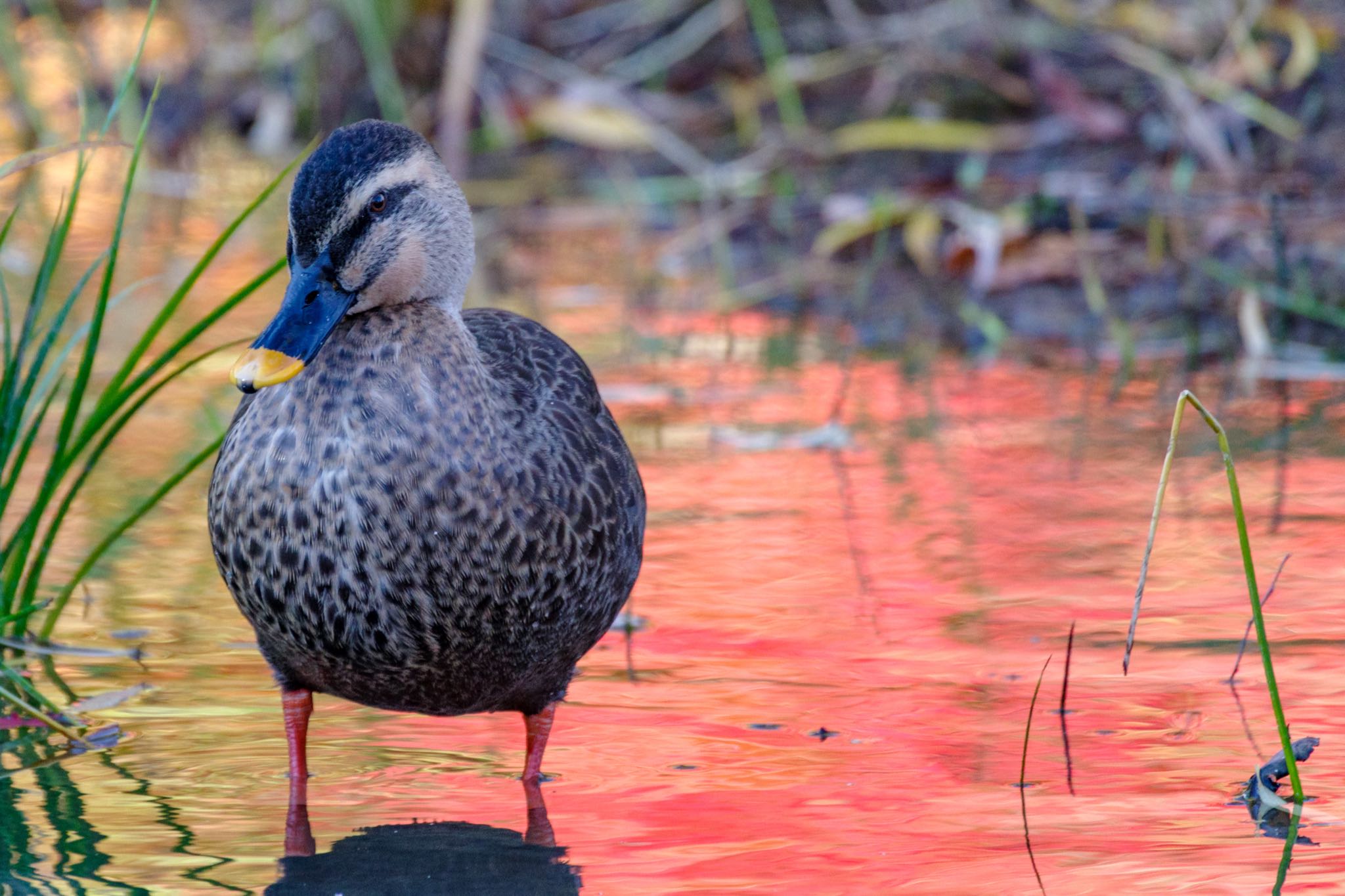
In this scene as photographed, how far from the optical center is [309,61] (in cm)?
1007

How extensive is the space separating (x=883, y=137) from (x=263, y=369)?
5544mm

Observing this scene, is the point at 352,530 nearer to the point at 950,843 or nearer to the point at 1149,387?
the point at 950,843

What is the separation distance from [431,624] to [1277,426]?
3.23 meters

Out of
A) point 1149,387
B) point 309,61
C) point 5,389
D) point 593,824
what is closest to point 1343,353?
point 1149,387

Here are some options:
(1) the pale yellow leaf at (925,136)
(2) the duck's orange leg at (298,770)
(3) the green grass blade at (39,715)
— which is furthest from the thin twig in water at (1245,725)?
(1) the pale yellow leaf at (925,136)

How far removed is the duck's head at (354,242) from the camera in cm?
331

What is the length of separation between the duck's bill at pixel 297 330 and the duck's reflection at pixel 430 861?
809 millimetres

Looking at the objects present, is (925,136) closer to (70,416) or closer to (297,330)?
(70,416)

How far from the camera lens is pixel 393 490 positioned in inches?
129

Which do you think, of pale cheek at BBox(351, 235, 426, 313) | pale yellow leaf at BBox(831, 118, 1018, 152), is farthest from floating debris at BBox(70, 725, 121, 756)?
pale yellow leaf at BBox(831, 118, 1018, 152)

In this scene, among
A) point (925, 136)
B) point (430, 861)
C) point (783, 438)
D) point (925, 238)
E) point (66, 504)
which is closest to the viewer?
point (430, 861)

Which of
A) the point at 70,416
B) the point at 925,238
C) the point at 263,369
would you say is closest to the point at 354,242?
the point at 263,369

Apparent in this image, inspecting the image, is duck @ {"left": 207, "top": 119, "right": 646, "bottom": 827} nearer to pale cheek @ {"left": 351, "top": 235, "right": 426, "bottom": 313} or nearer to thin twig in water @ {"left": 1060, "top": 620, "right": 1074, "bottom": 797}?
pale cheek @ {"left": 351, "top": 235, "right": 426, "bottom": 313}

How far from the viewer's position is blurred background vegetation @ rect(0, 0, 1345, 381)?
6.97 m
